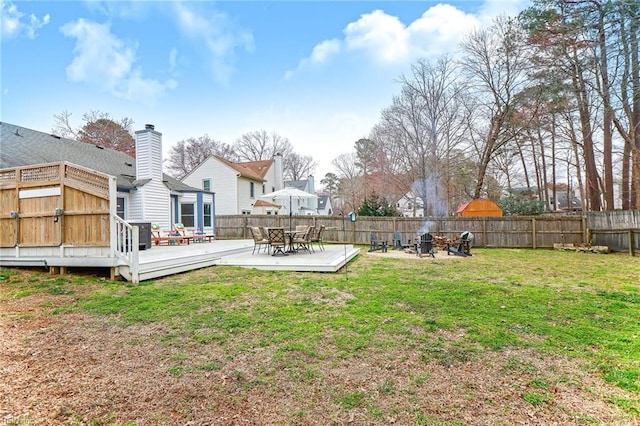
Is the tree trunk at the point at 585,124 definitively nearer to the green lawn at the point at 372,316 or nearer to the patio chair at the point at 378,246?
the green lawn at the point at 372,316

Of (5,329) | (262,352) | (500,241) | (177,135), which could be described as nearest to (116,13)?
(5,329)

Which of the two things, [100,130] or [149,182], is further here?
[100,130]

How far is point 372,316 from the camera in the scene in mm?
4293

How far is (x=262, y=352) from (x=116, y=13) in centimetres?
1075

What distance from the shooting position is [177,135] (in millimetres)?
33250

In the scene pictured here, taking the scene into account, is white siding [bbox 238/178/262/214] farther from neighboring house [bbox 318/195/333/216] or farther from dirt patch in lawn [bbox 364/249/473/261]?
neighboring house [bbox 318/195/333/216]

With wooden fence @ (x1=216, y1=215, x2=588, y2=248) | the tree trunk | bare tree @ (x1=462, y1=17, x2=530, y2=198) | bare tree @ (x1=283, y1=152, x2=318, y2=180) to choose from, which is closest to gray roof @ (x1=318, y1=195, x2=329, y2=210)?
bare tree @ (x1=283, y1=152, x2=318, y2=180)

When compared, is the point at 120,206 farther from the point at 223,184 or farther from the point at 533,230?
the point at 533,230

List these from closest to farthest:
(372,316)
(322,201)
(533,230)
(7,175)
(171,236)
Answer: (372,316)
(7,175)
(171,236)
(533,230)
(322,201)

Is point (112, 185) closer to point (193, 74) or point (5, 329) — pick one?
point (5, 329)

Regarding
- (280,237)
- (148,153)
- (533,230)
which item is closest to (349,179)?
(533,230)

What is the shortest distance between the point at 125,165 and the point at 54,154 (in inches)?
106

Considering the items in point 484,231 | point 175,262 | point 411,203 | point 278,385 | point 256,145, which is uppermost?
point 256,145

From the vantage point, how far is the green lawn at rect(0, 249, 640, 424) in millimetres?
2998
